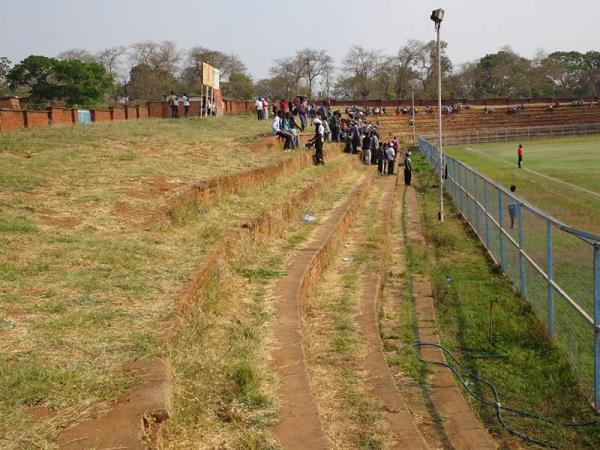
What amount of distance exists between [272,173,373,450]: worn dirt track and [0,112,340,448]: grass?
1.05 metres

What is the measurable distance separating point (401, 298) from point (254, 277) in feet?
7.07

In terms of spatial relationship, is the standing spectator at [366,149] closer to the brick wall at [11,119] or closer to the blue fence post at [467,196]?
the blue fence post at [467,196]

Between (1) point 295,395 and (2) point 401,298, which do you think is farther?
(2) point 401,298

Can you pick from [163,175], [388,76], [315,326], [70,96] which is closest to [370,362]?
[315,326]

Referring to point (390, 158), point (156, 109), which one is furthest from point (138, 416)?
point (156, 109)

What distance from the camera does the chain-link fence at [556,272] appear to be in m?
6.40

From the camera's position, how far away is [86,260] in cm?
775

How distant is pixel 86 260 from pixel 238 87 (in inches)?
3045

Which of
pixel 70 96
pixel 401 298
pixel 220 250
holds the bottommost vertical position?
pixel 401 298

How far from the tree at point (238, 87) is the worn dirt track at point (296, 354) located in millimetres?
70760

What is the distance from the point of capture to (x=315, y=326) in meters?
7.95

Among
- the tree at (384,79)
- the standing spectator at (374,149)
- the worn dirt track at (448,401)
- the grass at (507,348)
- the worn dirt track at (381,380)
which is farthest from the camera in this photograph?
the tree at (384,79)

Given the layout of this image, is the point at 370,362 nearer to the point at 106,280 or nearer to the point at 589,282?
the point at 106,280

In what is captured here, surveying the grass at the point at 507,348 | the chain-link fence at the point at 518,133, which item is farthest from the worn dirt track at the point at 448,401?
the chain-link fence at the point at 518,133
